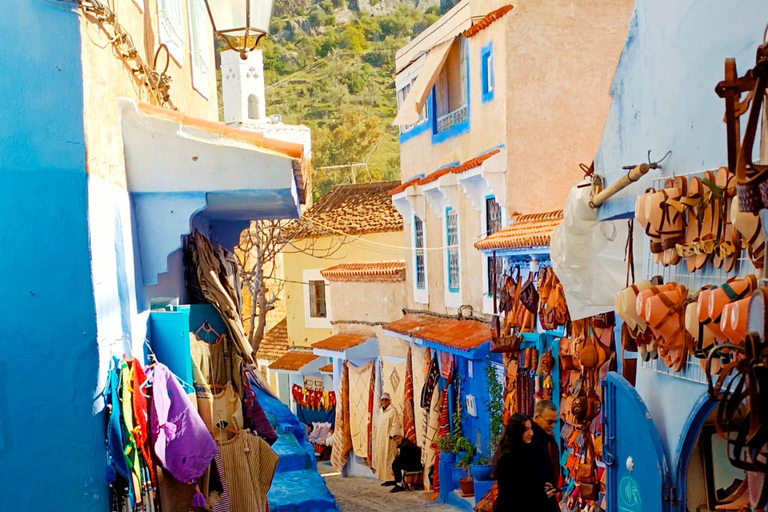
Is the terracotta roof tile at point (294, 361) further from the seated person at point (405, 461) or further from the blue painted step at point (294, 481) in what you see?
the blue painted step at point (294, 481)

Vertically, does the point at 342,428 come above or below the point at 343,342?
below

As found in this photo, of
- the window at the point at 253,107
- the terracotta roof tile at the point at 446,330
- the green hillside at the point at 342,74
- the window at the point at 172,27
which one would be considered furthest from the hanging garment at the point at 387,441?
the green hillside at the point at 342,74

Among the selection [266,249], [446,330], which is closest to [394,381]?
[266,249]

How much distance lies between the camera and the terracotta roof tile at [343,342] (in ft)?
77.0

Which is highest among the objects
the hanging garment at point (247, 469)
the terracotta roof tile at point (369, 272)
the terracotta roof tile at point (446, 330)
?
the terracotta roof tile at point (369, 272)

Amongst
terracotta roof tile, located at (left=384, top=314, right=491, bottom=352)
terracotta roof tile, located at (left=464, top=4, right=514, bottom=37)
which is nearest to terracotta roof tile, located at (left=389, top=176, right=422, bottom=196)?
terracotta roof tile, located at (left=384, top=314, right=491, bottom=352)

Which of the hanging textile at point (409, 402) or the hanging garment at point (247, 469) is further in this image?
the hanging textile at point (409, 402)

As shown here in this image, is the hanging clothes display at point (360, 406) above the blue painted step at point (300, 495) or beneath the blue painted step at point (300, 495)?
beneath

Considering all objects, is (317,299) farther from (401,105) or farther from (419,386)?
(401,105)

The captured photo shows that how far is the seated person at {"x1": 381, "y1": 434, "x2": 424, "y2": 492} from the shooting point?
1886cm

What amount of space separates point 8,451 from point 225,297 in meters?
3.46

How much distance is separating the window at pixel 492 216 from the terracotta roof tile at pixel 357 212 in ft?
37.0

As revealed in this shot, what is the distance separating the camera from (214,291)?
351 inches

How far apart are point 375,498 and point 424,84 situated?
8038mm
